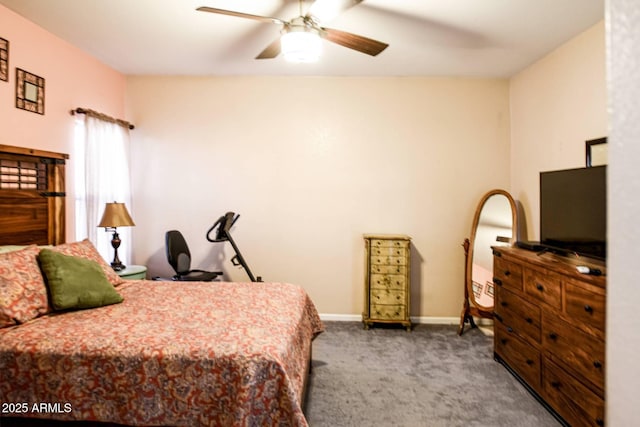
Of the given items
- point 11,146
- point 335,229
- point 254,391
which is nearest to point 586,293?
point 254,391

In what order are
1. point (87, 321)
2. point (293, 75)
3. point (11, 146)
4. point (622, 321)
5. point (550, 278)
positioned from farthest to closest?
point (293, 75), point (11, 146), point (550, 278), point (87, 321), point (622, 321)

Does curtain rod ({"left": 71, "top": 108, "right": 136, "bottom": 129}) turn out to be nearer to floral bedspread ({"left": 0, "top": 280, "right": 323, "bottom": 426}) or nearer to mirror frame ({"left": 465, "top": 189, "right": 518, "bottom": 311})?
floral bedspread ({"left": 0, "top": 280, "right": 323, "bottom": 426})

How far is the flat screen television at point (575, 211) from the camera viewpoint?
2.08 metres

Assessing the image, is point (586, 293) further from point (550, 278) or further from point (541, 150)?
point (541, 150)

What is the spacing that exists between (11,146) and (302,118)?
8.15 feet

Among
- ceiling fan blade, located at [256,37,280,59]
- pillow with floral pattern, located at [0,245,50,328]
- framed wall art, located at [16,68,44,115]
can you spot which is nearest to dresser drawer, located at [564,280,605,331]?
ceiling fan blade, located at [256,37,280,59]

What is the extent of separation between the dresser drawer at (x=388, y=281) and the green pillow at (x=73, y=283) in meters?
2.29

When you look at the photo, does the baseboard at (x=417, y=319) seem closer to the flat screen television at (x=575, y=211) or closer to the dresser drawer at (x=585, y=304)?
the flat screen television at (x=575, y=211)

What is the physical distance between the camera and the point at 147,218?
400cm

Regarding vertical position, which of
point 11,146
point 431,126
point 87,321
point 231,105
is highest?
point 231,105

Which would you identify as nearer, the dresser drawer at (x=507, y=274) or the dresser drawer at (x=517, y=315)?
the dresser drawer at (x=517, y=315)

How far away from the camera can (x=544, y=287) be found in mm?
2293

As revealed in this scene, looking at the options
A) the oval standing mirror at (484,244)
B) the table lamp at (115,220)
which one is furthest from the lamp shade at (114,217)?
the oval standing mirror at (484,244)

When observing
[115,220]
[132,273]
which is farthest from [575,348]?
[115,220]
